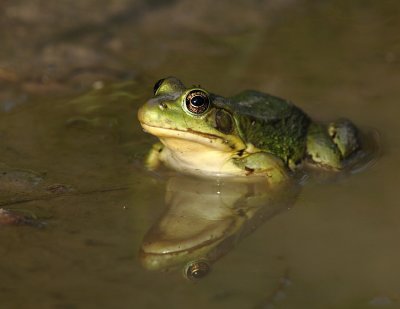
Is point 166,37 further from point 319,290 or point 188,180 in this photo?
point 319,290

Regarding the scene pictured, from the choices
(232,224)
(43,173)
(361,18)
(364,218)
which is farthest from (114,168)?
(361,18)

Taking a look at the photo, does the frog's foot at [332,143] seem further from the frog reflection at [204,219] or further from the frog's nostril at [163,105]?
the frog's nostril at [163,105]

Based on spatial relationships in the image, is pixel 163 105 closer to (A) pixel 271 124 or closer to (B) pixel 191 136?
(B) pixel 191 136

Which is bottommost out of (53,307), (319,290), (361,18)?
(53,307)

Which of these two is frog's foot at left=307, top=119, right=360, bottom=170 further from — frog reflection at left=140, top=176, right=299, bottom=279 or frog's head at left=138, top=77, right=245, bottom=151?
frog's head at left=138, top=77, right=245, bottom=151

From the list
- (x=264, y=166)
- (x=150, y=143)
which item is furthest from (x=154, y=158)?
(x=264, y=166)
